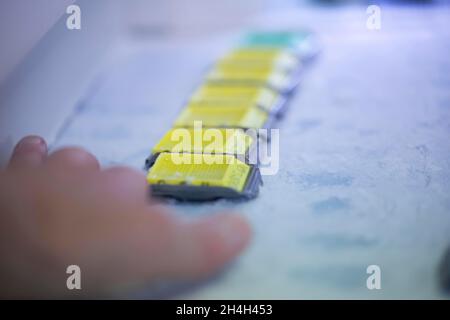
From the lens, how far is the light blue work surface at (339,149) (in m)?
1.24

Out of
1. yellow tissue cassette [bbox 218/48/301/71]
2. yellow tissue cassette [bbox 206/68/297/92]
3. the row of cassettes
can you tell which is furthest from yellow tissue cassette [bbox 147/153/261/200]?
yellow tissue cassette [bbox 218/48/301/71]

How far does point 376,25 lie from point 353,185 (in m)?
1.64

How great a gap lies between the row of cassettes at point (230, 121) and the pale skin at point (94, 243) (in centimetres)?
25

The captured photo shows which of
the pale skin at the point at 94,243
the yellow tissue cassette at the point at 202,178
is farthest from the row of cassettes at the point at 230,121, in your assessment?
the pale skin at the point at 94,243

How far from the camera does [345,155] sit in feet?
5.63

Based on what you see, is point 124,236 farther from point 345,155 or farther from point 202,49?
point 202,49

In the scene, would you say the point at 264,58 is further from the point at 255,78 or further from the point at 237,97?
the point at 237,97

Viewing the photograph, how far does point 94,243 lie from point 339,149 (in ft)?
2.68

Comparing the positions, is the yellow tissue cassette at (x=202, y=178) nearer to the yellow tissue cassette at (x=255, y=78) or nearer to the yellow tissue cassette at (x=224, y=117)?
the yellow tissue cassette at (x=224, y=117)

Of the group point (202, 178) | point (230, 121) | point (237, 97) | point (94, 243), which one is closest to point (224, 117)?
point (230, 121)

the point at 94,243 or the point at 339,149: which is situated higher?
the point at 339,149

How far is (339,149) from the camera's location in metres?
1.77

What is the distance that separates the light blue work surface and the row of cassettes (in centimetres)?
5
